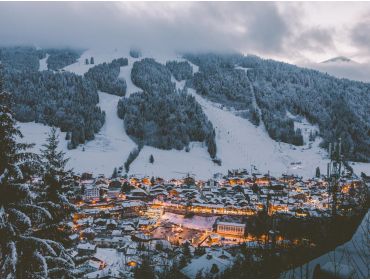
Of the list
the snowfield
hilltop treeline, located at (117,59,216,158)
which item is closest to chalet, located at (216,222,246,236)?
the snowfield

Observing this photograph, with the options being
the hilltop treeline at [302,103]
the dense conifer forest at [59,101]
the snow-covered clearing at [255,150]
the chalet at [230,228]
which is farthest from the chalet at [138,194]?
the hilltop treeline at [302,103]

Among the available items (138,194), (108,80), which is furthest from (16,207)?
(108,80)

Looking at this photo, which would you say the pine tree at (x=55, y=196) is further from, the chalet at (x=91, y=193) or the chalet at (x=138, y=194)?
the chalet at (x=91, y=193)

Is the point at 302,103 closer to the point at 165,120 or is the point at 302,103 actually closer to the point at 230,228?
the point at 165,120

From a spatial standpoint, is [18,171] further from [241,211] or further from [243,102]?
[243,102]

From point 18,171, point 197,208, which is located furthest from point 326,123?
point 18,171
